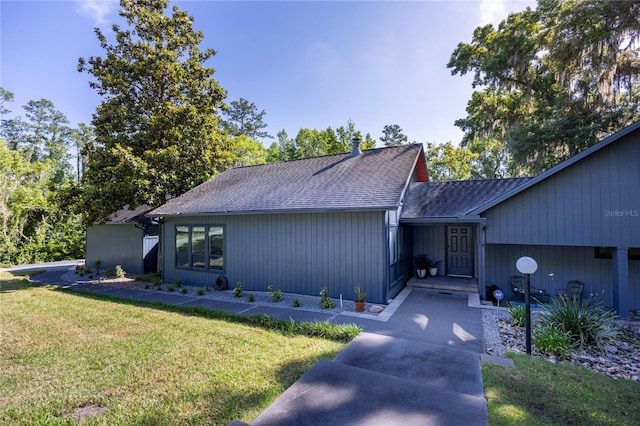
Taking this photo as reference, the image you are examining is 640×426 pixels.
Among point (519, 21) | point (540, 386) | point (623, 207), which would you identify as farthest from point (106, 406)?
point (519, 21)

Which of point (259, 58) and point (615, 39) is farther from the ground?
point (259, 58)

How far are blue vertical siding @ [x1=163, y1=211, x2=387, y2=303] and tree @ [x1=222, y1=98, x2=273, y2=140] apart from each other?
24.7 m

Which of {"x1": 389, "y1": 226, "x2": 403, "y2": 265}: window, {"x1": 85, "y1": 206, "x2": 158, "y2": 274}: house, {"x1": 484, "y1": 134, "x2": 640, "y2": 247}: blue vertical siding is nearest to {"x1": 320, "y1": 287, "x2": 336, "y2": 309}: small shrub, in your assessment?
{"x1": 389, "y1": 226, "x2": 403, "y2": 265}: window

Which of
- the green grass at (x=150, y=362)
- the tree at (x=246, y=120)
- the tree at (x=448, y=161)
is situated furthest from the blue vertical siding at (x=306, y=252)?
the tree at (x=246, y=120)

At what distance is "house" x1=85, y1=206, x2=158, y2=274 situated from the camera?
1291 centimetres

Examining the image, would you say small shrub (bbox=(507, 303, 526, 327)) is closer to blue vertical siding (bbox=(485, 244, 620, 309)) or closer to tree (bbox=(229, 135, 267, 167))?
blue vertical siding (bbox=(485, 244, 620, 309))

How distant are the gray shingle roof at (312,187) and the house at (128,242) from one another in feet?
9.85

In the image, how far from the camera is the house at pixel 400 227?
21.1 feet

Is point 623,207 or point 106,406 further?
point 623,207

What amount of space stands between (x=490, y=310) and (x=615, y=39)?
11.6 metres

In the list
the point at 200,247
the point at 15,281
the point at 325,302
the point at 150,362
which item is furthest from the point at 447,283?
the point at 15,281

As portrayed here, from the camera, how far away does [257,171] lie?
12.7 meters

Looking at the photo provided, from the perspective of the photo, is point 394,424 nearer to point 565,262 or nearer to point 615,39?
point 565,262

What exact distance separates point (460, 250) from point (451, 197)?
6.36 feet
